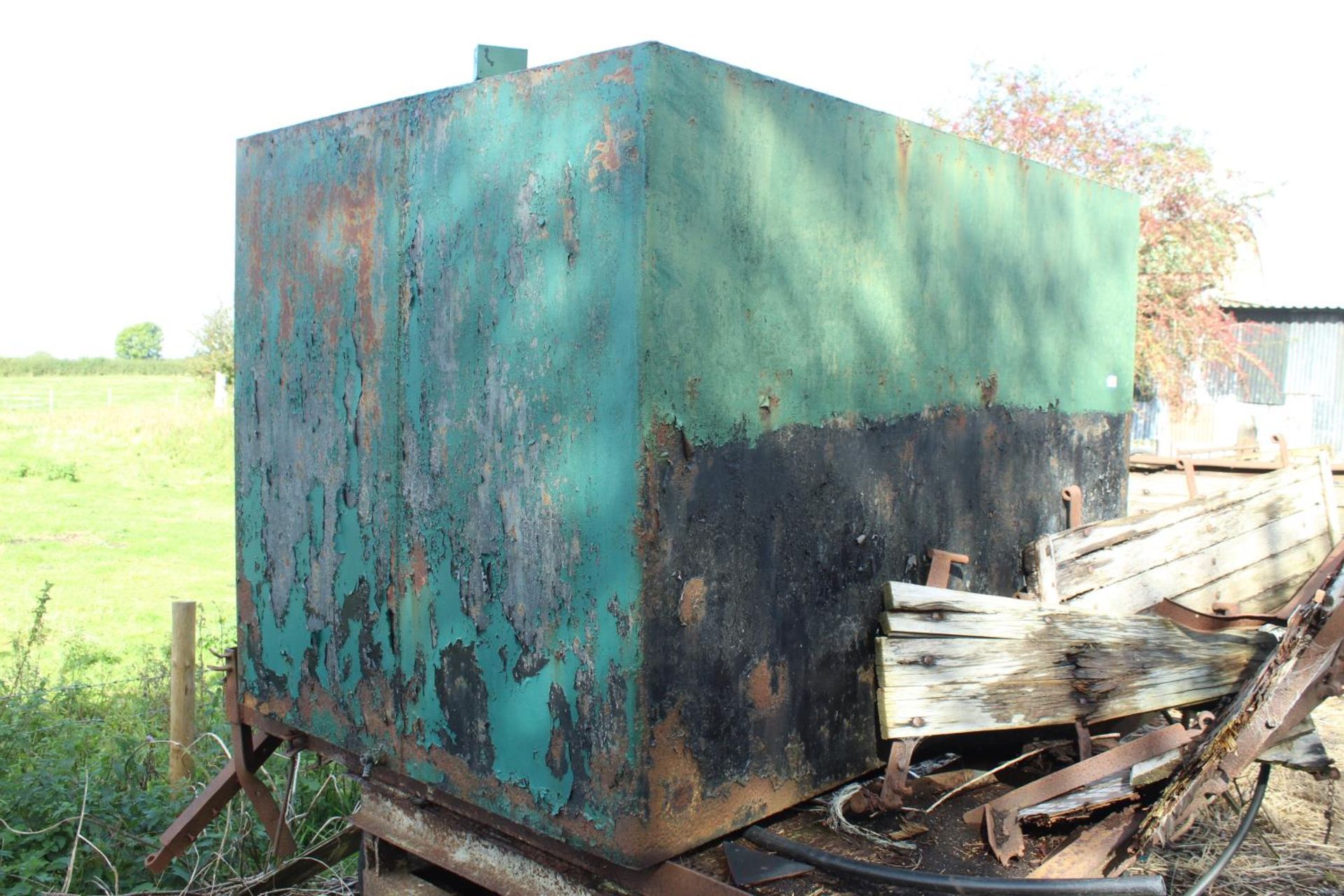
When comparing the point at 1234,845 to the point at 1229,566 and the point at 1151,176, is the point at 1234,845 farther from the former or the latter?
the point at 1151,176

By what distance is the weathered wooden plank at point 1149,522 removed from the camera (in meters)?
3.30

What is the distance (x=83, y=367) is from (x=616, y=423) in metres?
63.2

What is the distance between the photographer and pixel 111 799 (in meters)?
4.57

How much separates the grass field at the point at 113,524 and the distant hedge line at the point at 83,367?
27.9 meters

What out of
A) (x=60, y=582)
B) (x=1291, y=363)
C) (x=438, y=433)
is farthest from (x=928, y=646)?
(x=1291, y=363)

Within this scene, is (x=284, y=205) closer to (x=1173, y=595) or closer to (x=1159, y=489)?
(x=1173, y=595)

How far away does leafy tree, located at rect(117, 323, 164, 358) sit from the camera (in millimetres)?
84688

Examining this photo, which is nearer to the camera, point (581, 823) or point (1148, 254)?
point (581, 823)

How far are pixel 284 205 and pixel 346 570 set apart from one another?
3.35ft

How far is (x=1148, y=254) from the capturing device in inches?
699

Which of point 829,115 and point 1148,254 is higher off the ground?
point 1148,254

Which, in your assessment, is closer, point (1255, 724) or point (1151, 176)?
point (1255, 724)

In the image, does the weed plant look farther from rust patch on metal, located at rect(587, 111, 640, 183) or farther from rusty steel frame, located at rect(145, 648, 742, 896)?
rust patch on metal, located at rect(587, 111, 640, 183)

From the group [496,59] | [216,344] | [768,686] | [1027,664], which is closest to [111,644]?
[496,59]
